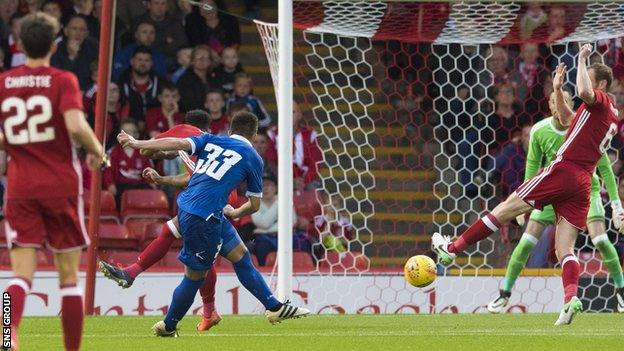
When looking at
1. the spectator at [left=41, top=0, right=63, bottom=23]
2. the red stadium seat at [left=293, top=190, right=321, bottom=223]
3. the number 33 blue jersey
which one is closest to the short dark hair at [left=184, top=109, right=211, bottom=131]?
the number 33 blue jersey

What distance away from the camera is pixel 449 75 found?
1434 centimetres

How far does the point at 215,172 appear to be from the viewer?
8.62 meters

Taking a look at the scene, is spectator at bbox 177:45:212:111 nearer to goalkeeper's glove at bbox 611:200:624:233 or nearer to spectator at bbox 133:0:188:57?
spectator at bbox 133:0:188:57

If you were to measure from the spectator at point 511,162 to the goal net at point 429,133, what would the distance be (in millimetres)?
14

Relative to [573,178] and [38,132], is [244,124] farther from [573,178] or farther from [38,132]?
[38,132]

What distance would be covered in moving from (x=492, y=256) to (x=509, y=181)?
33.4 inches

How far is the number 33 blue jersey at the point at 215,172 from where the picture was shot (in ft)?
28.0

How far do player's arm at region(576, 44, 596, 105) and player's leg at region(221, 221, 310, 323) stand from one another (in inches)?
98.0

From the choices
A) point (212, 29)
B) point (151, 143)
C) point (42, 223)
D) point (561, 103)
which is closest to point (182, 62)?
point (212, 29)

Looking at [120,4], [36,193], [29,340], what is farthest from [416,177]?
[36,193]

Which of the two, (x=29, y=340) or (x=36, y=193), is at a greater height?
(x=36, y=193)

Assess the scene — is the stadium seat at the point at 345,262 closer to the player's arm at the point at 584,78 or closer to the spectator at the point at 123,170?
the spectator at the point at 123,170

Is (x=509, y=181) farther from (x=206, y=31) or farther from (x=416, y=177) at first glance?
(x=206, y=31)

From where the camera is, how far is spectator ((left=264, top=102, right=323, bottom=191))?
45.3ft
